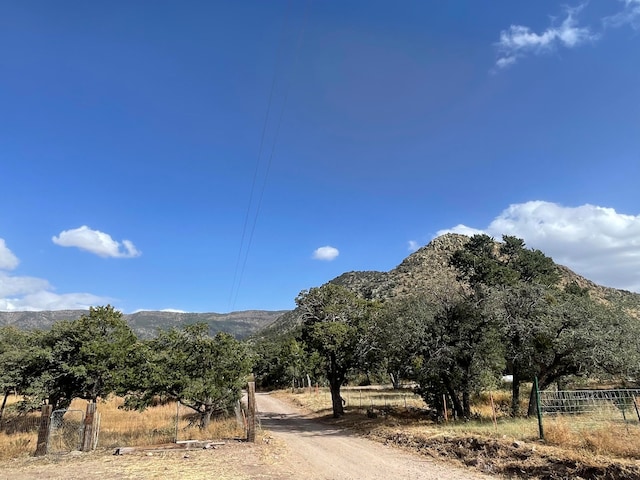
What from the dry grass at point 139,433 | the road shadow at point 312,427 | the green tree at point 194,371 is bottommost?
the road shadow at point 312,427

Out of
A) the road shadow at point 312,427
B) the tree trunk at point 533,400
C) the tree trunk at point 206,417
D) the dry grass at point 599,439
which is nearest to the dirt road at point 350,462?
the road shadow at point 312,427

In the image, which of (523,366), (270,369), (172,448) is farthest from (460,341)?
(270,369)

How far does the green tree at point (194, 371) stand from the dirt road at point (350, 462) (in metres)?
4.43

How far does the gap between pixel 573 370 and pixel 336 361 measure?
13118 millimetres

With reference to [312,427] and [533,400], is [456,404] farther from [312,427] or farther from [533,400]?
[312,427]

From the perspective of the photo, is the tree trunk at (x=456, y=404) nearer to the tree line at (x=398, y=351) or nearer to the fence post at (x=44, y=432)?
the tree line at (x=398, y=351)

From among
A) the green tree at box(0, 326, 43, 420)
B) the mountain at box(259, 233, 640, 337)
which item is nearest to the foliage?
the mountain at box(259, 233, 640, 337)

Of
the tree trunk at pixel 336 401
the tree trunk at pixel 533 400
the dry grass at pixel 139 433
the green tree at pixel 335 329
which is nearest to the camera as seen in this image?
the dry grass at pixel 139 433

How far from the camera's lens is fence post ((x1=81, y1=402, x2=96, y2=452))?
15.4 m

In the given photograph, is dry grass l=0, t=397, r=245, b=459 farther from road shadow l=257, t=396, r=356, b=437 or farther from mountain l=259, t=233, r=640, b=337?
mountain l=259, t=233, r=640, b=337

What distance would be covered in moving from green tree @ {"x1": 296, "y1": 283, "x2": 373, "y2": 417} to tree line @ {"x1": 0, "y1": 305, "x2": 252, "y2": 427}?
200 inches

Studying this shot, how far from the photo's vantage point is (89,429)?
15578 millimetres

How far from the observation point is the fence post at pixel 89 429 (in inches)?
605

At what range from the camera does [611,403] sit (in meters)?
16.4
